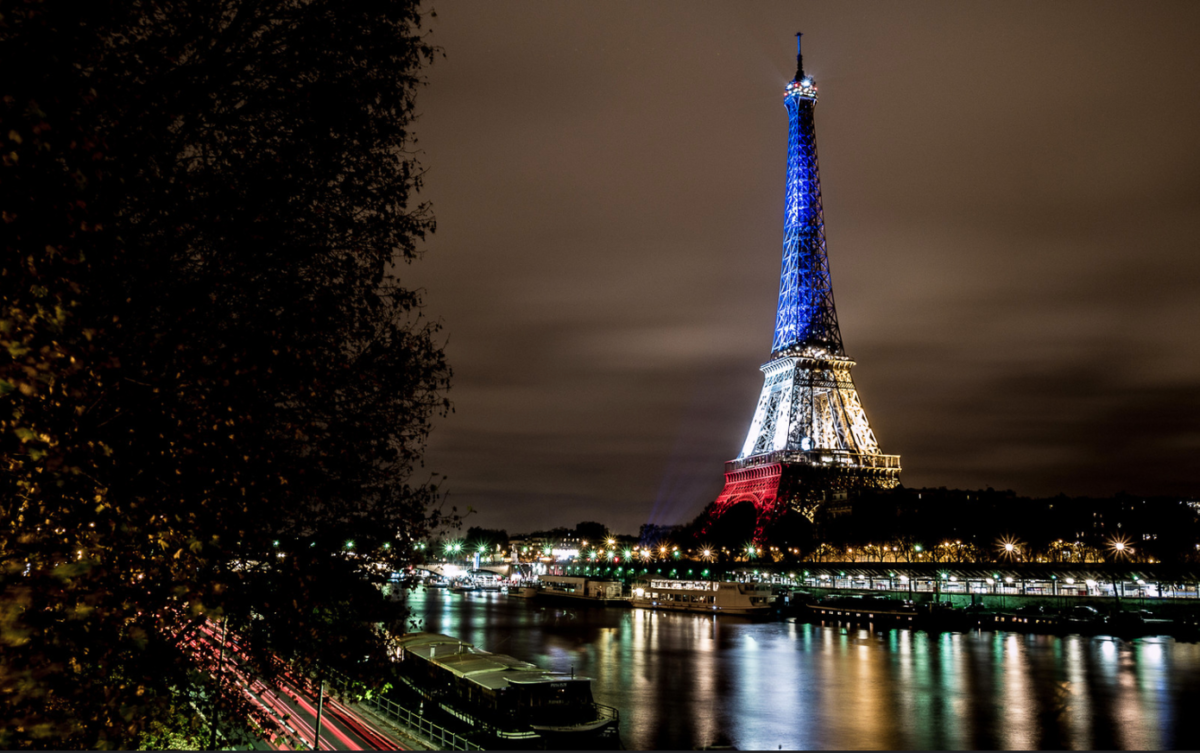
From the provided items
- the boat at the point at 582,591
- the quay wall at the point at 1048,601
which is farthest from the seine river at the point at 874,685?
the boat at the point at 582,591

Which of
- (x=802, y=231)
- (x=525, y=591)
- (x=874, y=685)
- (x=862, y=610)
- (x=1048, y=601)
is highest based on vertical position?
(x=802, y=231)

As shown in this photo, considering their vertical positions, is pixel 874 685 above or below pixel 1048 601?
below

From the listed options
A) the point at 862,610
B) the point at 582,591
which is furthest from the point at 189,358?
the point at 582,591

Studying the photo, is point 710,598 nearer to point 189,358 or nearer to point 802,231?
point 802,231

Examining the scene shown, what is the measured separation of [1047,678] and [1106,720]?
10172 millimetres

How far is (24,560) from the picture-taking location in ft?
17.7

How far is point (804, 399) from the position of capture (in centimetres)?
11481

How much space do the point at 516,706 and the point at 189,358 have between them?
2384cm

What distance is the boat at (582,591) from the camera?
104 m

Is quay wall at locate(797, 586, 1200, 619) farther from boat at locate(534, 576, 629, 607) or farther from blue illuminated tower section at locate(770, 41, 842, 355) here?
blue illuminated tower section at locate(770, 41, 842, 355)

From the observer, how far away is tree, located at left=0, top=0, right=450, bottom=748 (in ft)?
18.5

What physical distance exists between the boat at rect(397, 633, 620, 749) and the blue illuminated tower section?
303 ft

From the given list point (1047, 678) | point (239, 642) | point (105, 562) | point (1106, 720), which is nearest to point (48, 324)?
point (105, 562)

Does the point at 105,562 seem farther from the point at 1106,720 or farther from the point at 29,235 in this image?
the point at 1106,720
